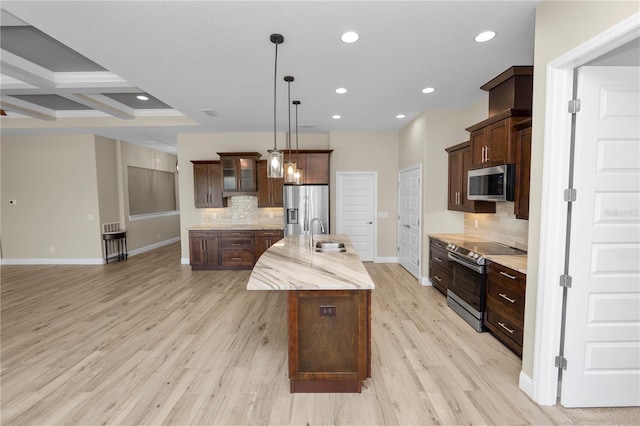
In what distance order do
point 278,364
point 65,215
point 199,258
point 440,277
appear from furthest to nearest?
point 65,215 → point 199,258 → point 440,277 → point 278,364

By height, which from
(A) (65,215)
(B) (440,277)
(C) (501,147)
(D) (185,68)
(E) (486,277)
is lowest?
(B) (440,277)

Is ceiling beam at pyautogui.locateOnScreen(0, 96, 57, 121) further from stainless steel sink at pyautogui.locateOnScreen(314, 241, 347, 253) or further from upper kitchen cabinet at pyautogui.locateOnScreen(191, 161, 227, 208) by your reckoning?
stainless steel sink at pyautogui.locateOnScreen(314, 241, 347, 253)

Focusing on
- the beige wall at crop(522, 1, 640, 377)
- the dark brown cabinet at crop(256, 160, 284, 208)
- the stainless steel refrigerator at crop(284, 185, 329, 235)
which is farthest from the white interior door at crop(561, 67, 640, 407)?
the dark brown cabinet at crop(256, 160, 284, 208)

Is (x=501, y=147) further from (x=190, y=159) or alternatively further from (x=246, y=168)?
(x=190, y=159)

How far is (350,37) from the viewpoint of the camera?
2.42 m

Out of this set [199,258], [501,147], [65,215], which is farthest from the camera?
[65,215]

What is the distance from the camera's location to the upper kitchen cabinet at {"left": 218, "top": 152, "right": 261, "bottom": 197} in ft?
18.8

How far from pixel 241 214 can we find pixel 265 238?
3.33 feet

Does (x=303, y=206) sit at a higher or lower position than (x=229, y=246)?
higher

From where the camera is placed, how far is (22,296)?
4.22 meters

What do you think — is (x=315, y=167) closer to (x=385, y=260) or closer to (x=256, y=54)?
(x=385, y=260)

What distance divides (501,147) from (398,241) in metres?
3.31

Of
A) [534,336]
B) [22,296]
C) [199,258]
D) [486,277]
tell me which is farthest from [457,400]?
[22,296]

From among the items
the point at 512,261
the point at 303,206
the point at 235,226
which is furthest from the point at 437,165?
the point at 235,226
